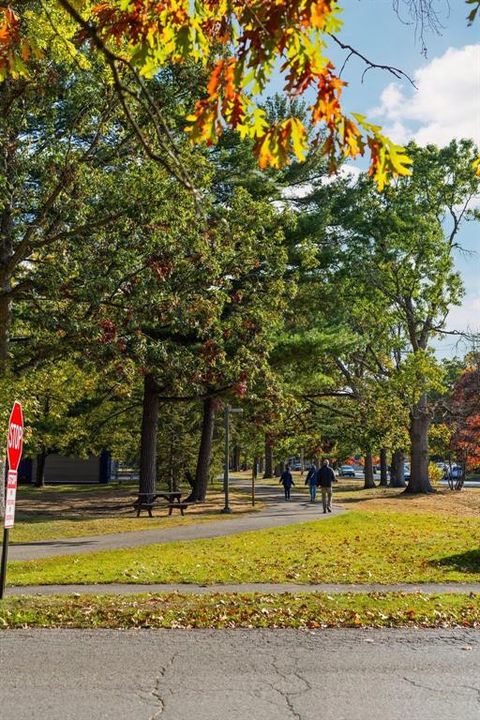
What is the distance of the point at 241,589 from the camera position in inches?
423

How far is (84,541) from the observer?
17.8m

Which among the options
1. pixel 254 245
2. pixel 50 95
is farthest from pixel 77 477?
pixel 50 95

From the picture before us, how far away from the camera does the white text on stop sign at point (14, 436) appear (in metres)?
9.63

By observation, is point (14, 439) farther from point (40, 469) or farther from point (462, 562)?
point (40, 469)

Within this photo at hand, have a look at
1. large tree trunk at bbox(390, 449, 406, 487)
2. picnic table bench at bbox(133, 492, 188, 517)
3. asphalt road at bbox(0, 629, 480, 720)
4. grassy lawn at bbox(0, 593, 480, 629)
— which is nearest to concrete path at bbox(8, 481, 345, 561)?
picnic table bench at bbox(133, 492, 188, 517)

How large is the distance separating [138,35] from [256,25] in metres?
1.02

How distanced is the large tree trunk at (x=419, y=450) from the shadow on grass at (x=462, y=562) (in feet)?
80.3

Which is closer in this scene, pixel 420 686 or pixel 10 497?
pixel 420 686

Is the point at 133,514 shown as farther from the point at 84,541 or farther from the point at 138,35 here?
the point at 138,35

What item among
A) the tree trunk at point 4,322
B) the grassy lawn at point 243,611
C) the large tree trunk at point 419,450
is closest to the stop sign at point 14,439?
the grassy lawn at point 243,611

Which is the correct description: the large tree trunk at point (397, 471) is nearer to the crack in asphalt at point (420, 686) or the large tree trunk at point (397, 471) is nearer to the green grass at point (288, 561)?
the green grass at point (288, 561)

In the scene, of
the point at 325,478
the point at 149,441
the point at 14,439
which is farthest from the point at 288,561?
the point at 149,441

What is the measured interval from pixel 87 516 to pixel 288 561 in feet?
43.0

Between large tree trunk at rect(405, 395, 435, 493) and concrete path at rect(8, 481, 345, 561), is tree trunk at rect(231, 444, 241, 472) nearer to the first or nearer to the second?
large tree trunk at rect(405, 395, 435, 493)
